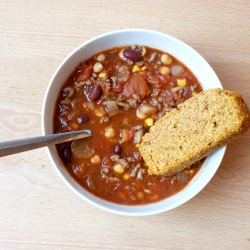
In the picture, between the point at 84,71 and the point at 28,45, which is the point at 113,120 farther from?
the point at 28,45

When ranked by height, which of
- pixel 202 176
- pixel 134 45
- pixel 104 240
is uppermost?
pixel 134 45

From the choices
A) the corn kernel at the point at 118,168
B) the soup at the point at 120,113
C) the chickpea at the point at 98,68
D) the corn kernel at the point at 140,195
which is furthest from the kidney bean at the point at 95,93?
the corn kernel at the point at 140,195

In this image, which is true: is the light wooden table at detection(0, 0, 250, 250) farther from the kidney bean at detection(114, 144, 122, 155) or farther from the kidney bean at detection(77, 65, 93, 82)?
the kidney bean at detection(114, 144, 122, 155)

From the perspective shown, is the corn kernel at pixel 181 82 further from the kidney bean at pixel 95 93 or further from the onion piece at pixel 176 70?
the kidney bean at pixel 95 93

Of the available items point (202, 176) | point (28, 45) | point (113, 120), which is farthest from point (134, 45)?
point (202, 176)

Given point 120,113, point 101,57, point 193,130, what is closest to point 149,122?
point 120,113

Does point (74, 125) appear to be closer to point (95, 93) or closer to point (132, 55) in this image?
point (95, 93)
